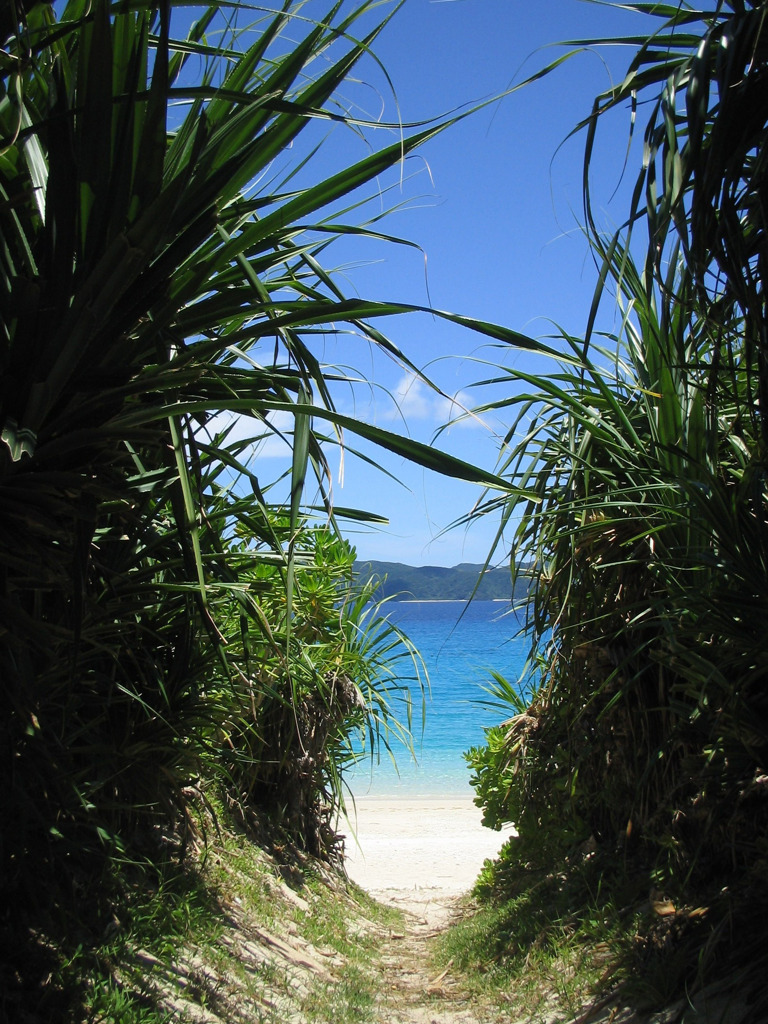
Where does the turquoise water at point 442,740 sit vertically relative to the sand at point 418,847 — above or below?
below

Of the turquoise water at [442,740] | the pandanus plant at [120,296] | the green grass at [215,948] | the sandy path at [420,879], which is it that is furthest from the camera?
the turquoise water at [442,740]

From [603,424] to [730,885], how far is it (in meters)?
1.53

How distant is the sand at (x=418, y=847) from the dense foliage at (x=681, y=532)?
3.54m

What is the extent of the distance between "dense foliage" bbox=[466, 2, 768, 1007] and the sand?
3536 mm

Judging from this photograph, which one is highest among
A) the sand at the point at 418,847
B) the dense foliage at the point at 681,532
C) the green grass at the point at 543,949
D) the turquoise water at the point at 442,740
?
the dense foliage at the point at 681,532

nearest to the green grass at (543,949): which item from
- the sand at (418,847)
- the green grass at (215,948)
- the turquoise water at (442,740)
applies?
the green grass at (215,948)

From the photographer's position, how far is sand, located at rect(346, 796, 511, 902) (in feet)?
31.1

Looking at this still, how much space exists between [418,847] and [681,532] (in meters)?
10.7

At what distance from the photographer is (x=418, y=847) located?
12.3m

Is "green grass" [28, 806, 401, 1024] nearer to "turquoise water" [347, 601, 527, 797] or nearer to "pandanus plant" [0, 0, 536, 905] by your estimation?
"pandanus plant" [0, 0, 536, 905]

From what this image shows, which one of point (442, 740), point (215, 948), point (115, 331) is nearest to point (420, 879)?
point (215, 948)

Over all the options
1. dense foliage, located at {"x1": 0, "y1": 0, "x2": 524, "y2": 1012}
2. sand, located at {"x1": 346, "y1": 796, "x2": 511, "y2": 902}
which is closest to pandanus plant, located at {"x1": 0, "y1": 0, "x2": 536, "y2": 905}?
dense foliage, located at {"x1": 0, "y1": 0, "x2": 524, "y2": 1012}

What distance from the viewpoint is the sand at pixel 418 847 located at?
31.1ft

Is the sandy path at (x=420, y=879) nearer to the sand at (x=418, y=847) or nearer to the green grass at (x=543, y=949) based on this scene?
the sand at (x=418, y=847)
